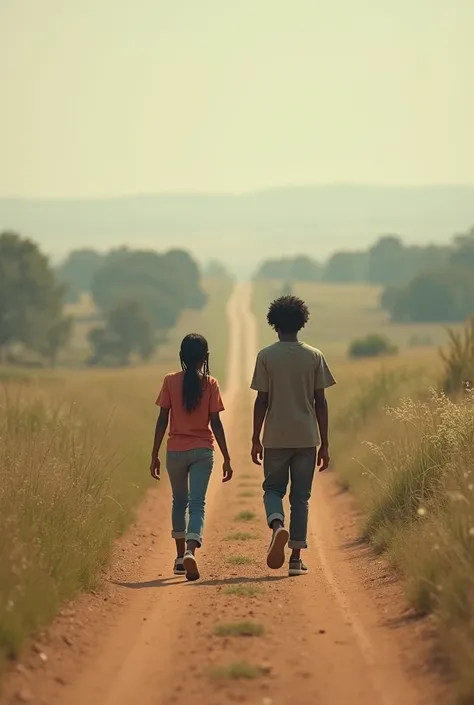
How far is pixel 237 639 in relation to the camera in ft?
27.7

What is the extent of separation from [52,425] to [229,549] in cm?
447

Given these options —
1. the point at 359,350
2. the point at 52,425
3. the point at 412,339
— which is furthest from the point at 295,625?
the point at 412,339

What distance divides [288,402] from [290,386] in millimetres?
136

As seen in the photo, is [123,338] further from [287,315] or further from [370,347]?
[287,315]

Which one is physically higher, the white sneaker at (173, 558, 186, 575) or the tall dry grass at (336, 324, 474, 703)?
the tall dry grass at (336, 324, 474, 703)

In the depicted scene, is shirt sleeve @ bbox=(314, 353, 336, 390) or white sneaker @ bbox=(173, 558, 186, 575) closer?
shirt sleeve @ bbox=(314, 353, 336, 390)

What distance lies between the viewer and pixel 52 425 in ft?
54.6

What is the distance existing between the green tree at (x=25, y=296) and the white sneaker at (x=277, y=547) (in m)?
71.1

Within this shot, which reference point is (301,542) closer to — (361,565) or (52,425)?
(361,565)

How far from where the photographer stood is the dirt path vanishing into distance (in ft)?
24.3

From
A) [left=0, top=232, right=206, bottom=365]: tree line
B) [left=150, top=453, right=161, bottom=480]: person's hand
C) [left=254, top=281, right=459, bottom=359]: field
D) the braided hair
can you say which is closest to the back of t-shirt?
the braided hair

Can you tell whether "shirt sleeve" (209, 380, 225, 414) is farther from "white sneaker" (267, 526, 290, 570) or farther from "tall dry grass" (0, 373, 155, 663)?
"tall dry grass" (0, 373, 155, 663)

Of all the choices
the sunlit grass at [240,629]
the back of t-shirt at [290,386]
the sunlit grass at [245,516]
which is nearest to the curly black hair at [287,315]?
the back of t-shirt at [290,386]

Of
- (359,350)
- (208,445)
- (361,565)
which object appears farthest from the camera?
(359,350)
